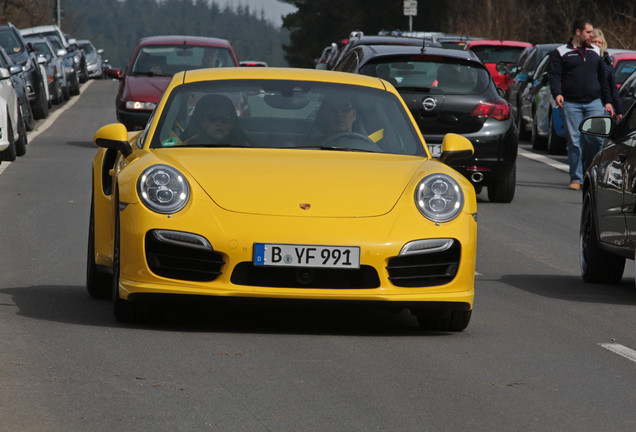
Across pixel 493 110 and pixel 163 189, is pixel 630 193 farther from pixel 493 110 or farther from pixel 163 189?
pixel 493 110

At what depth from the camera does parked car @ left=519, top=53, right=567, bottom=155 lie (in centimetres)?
2478

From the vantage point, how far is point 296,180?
7926 mm

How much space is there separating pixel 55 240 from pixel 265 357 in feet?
17.8

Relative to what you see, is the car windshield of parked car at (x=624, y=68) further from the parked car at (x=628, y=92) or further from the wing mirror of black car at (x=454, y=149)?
the wing mirror of black car at (x=454, y=149)

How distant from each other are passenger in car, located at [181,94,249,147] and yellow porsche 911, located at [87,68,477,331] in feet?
0.09

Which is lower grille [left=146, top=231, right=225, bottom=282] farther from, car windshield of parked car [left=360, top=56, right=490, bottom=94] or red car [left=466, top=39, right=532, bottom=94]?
red car [left=466, top=39, right=532, bottom=94]

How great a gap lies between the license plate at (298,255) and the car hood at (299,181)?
20 cm

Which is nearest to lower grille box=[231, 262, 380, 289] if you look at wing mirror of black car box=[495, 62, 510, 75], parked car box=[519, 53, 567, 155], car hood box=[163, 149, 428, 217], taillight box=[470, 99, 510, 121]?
car hood box=[163, 149, 428, 217]

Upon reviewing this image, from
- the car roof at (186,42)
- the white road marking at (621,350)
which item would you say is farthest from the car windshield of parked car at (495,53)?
the white road marking at (621,350)

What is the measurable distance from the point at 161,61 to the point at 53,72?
12726mm

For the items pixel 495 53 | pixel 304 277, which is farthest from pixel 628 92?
pixel 495 53

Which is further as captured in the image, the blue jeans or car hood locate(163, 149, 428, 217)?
the blue jeans

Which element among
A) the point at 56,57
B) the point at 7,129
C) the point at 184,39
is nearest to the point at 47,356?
the point at 7,129

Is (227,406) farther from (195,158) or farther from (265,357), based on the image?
(195,158)
